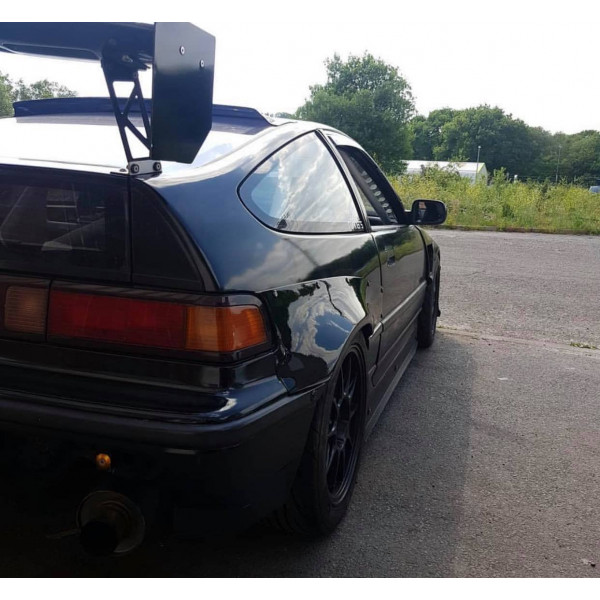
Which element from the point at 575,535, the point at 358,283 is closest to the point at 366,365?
the point at 358,283

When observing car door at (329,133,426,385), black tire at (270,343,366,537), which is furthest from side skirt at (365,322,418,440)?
black tire at (270,343,366,537)

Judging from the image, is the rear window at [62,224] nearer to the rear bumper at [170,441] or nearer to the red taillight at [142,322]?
the red taillight at [142,322]

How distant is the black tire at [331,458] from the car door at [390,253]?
1.26ft

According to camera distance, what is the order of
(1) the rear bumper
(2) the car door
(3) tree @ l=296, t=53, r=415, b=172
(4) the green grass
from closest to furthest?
1. (1) the rear bumper
2. (2) the car door
3. (4) the green grass
4. (3) tree @ l=296, t=53, r=415, b=172

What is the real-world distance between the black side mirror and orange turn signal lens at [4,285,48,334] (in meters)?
2.79

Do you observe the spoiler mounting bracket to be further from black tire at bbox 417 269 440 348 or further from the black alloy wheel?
black tire at bbox 417 269 440 348

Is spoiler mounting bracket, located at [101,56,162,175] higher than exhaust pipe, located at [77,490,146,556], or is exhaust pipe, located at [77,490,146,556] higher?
spoiler mounting bracket, located at [101,56,162,175]

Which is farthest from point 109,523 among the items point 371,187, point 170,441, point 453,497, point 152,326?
point 371,187

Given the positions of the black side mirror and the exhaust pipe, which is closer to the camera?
the exhaust pipe

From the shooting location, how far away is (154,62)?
1647 millimetres

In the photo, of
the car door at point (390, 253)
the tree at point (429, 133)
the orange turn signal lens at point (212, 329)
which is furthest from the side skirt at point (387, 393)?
the tree at point (429, 133)

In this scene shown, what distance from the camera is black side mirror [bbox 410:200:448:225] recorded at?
4.07 meters

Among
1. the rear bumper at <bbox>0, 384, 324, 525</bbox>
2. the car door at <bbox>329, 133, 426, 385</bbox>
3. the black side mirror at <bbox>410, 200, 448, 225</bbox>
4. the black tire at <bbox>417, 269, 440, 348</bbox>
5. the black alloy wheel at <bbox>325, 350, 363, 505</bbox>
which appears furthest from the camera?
the black tire at <bbox>417, 269, 440, 348</bbox>

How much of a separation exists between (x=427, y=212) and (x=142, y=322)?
2771 millimetres
